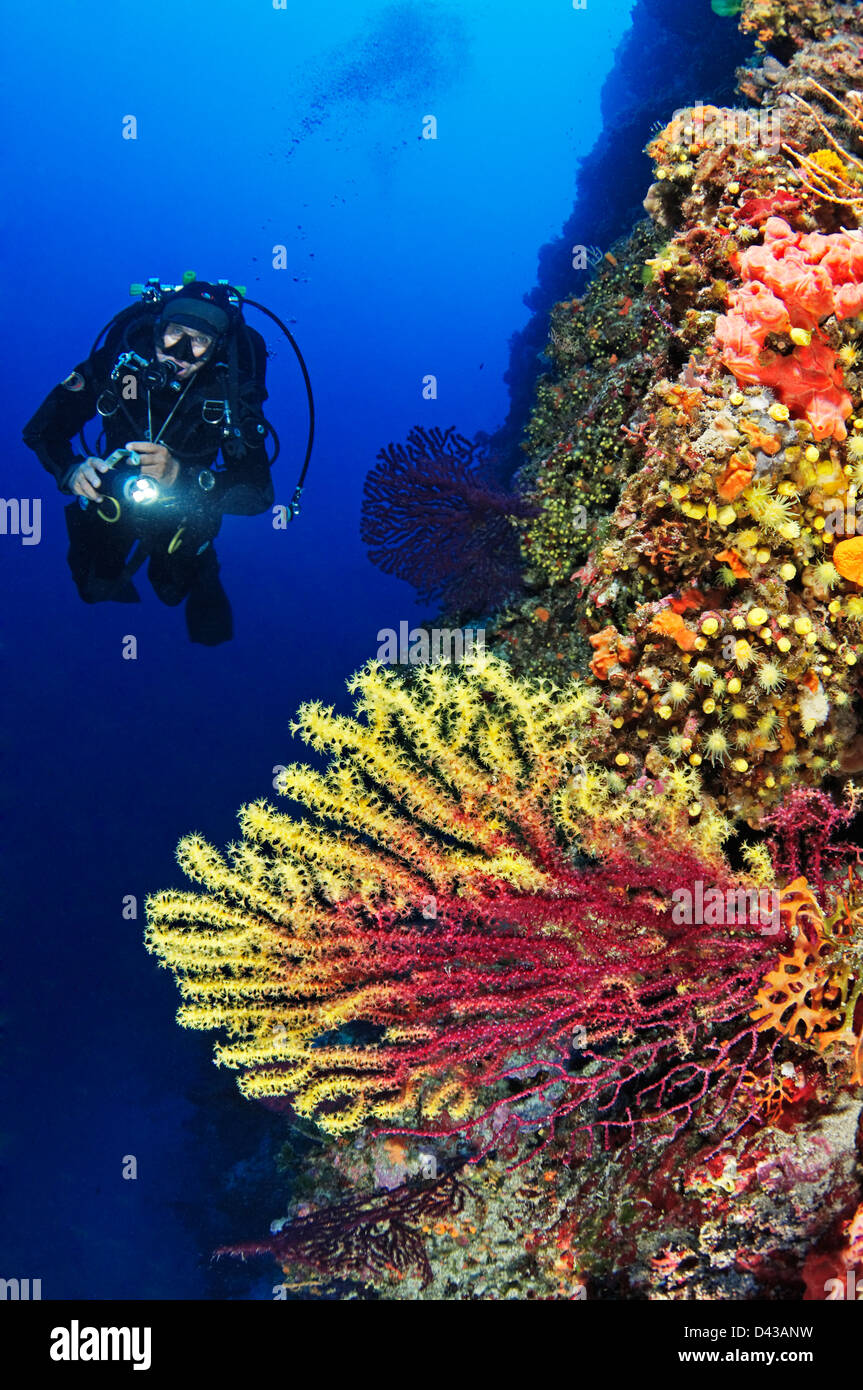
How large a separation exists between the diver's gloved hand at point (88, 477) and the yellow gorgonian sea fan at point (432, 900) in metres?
4.32

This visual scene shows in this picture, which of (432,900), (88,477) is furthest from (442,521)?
(432,900)

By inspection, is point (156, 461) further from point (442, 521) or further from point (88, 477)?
point (442, 521)

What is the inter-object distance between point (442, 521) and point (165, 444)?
3157 millimetres

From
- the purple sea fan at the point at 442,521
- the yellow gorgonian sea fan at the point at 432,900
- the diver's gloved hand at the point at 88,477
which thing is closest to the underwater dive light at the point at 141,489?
the diver's gloved hand at the point at 88,477

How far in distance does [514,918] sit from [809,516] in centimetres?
222

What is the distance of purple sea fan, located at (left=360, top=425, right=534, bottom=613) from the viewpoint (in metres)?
5.61

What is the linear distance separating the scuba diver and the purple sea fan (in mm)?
967

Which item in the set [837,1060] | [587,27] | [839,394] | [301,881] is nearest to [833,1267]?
[837,1060]

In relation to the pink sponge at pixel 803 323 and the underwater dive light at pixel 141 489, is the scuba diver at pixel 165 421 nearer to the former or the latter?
the underwater dive light at pixel 141 489

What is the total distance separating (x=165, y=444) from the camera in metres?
6.64

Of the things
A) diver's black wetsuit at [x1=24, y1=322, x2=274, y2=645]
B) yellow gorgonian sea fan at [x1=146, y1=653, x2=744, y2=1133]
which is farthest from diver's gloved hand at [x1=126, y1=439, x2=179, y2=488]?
yellow gorgonian sea fan at [x1=146, y1=653, x2=744, y2=1133]

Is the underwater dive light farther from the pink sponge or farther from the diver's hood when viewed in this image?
the pink sponge

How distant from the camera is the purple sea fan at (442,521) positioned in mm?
5605

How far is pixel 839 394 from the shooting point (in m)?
2.81
